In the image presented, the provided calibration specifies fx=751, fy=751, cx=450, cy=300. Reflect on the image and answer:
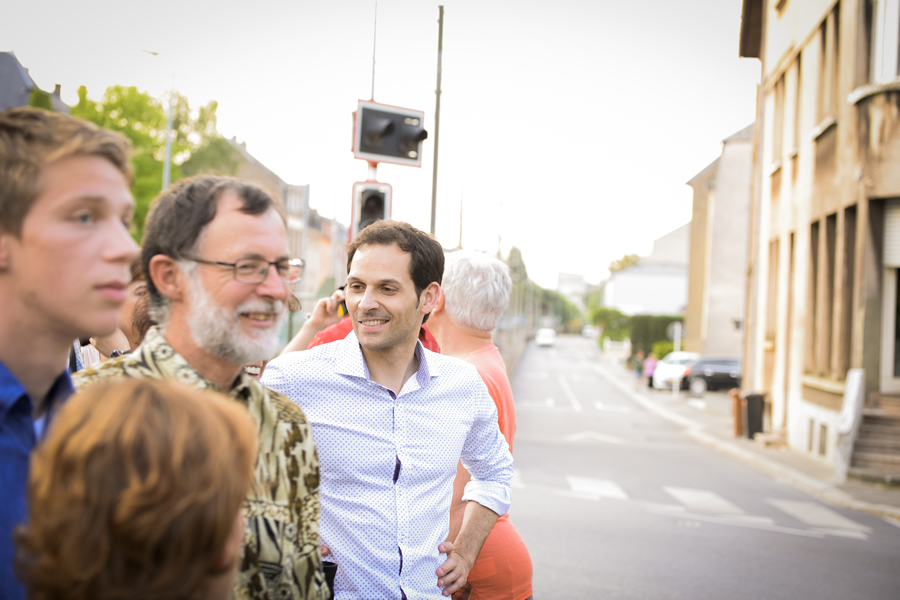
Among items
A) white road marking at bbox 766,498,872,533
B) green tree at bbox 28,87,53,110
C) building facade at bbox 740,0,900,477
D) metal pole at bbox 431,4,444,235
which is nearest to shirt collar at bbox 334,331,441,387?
metal pole at bbox 431,4,444,235

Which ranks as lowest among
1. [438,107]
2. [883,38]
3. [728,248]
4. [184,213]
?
[184,213]

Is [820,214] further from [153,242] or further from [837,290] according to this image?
[153,242]

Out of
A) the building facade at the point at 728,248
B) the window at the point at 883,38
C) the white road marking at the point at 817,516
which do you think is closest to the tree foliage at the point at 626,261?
Result: the building facade at the point at 728,248

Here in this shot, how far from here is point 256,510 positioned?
5.50 feet

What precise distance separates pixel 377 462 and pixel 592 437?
16261 mm

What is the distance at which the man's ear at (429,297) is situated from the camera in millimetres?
2775

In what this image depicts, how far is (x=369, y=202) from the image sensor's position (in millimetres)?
6984

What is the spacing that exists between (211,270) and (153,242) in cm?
17

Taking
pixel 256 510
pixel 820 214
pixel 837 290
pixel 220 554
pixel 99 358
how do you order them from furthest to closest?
pixel 820 214
pixel 837 290
pixel 99 358
pixel 256 510
pixel 220 554

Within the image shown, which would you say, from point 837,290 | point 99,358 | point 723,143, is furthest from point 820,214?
point 723,143

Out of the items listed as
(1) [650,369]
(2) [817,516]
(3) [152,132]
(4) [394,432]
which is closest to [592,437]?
(2) [817,516]

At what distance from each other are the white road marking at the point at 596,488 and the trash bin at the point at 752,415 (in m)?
8.23

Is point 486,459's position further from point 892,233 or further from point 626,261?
point 626,261

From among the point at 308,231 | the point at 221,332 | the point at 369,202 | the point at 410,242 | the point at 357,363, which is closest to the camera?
the point at 221,332
